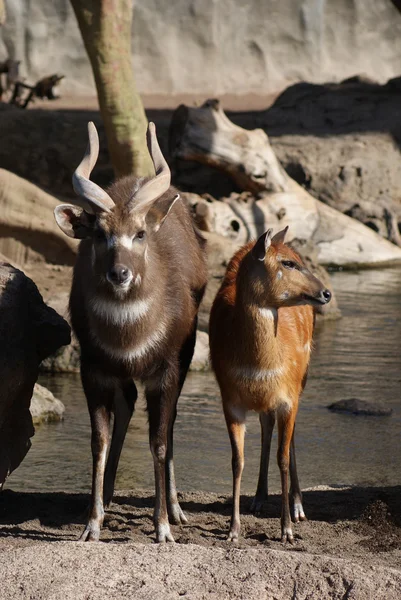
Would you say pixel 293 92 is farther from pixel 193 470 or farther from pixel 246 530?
pixel 246 530

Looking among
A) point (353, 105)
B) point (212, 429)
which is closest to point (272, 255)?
point (212, 429)

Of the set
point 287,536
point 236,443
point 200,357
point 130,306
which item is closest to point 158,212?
point 130,306

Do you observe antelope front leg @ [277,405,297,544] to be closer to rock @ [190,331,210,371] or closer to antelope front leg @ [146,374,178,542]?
antelope front leg @ [146,374,178,542]

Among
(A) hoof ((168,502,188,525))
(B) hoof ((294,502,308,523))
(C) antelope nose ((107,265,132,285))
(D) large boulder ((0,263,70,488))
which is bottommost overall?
(A) hoof ((168,502,188,525))

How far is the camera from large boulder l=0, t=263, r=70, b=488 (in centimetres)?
601

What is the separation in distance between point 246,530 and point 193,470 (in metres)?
1.48

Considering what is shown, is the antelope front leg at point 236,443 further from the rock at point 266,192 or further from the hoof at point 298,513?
the rock at point 266,192

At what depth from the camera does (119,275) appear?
516 cm

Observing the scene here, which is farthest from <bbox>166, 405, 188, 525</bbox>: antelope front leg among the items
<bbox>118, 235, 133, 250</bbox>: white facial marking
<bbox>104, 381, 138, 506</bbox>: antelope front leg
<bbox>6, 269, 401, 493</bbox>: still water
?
<bbox>118, 235, 133, 250</bbox>: white facial marking

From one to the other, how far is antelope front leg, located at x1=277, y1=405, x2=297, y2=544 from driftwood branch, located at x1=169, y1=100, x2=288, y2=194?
10.1m

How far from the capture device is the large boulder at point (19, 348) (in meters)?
6.01

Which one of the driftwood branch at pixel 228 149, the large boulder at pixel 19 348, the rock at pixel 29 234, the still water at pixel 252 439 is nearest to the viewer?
the large boulder at pixel 19 348

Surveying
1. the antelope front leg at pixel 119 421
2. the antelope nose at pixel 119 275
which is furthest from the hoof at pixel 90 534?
the antelope nose at pixel 119 275

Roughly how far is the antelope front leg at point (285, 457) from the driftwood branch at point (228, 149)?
33.1 ft
